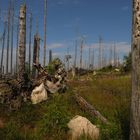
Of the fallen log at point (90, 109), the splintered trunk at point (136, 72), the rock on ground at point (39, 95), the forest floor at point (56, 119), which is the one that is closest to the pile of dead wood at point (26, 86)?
the rock on ground at point (39, 95)

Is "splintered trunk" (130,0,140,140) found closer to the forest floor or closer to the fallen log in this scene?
the forest floor

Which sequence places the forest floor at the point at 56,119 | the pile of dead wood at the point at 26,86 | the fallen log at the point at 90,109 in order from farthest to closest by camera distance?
the pile of dead wood at the point at 26,86 → the fallen log at the point at 90,109 → the forest floor at the point at 56,119

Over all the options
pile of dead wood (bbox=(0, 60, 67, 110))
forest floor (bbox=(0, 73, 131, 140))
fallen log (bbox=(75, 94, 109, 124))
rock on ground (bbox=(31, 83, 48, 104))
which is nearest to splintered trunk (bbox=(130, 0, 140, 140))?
forest floor (bbox=(0, 73, 131, 140))

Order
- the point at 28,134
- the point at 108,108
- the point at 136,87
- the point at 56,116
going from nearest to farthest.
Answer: the point at 136,87 → the point at 28,134 → the point at 56,116 → the point at 108,108

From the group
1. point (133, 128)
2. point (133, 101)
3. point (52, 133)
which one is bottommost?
point (52, 133)

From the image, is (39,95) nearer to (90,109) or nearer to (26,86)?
(26,86)

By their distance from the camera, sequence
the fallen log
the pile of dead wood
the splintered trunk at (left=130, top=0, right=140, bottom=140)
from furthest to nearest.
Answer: the pile of dead wood, the fallen log, the splintered trunk at (left=130, top=0, right=140, bottom=140)

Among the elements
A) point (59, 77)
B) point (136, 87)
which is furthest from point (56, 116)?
point (59, 77)

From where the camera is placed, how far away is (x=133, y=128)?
656 centimetres

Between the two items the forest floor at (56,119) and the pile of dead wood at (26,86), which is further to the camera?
the pile of dead wood at (26,86)

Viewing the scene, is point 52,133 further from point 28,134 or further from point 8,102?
point 8,102

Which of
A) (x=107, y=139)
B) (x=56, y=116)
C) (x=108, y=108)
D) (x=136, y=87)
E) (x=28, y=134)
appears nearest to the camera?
(x=136, y=87)

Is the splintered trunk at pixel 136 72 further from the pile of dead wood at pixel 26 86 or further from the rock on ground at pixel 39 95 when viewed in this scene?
the rock on ground at pixel 39 95

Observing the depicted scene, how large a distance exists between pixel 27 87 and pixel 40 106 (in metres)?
1.34
